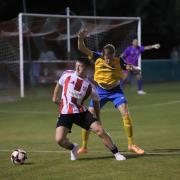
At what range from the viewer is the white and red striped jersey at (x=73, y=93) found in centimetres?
1017

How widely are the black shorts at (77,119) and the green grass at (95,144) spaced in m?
0.61

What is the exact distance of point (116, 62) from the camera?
38.3ft

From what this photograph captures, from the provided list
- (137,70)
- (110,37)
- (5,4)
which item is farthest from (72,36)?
(137,70)

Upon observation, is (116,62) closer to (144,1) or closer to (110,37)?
(110,37)

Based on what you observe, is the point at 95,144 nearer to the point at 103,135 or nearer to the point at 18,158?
the point at 103,135

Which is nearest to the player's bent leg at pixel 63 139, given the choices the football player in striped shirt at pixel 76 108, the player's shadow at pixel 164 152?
the football player in striped shirt at pixel 76 108

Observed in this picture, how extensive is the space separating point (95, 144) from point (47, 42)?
15.6 metres

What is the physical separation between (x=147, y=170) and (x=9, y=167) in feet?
7.10

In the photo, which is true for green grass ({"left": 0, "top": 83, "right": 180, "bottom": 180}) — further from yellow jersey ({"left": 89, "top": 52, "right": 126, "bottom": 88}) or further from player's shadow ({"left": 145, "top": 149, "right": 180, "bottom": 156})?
yellow jersey ({"left": 89, "top": 52, "right": 126, "bottom": 88})

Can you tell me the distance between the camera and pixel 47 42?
27656 mm

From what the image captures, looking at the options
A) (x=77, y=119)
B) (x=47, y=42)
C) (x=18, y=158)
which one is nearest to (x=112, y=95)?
(x=77, y=119)

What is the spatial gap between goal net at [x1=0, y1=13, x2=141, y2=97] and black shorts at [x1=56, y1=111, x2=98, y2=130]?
13.9 metres

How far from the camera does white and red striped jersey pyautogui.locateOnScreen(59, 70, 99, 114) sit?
33.4 feet

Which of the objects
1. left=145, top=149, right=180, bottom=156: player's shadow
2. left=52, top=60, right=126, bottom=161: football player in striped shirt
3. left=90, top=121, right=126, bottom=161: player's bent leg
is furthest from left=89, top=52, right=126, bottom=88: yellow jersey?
left=90, top=121, right=126, bottom=161: player's bent leg
